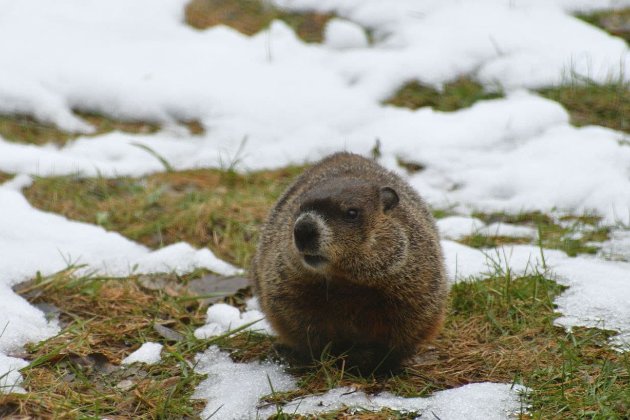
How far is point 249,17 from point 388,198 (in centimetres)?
673

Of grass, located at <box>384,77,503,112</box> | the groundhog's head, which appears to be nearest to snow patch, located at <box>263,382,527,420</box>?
the groundhog's head

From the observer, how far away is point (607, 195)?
651 cm

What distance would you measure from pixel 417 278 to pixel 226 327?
4.51 feet

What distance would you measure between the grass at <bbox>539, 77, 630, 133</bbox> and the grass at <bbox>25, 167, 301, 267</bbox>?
118 inches

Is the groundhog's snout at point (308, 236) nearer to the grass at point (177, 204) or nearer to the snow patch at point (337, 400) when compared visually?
the snow patch at point (337, 400)

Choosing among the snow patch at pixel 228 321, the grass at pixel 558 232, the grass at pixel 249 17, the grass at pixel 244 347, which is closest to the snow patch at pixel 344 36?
the grass at pixel 249 17

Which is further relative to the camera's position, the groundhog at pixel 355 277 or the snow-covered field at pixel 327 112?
the snow-covered field at pixel 327 112

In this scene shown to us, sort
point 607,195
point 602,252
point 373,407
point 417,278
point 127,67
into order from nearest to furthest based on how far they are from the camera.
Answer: point 373,407 → point 417,278 → point 602,252 → point 607,195 → point 127,67

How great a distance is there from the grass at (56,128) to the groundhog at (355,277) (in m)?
4.31

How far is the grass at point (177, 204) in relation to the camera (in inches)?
247

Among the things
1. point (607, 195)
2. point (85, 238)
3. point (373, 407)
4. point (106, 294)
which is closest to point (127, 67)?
point (85, 238)

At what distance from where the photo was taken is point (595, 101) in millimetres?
8406

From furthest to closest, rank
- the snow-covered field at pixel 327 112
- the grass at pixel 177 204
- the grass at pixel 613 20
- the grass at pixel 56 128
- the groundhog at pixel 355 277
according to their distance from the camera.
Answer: the grass at pixel 613 20 → the grass at pixel 56 128 → the grass at pixel 177 204 → the snow-covered field at pixel 327 112 → the groundhog at pixel 355 277

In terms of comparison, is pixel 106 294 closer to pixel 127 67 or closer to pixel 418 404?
pixel 418 404
